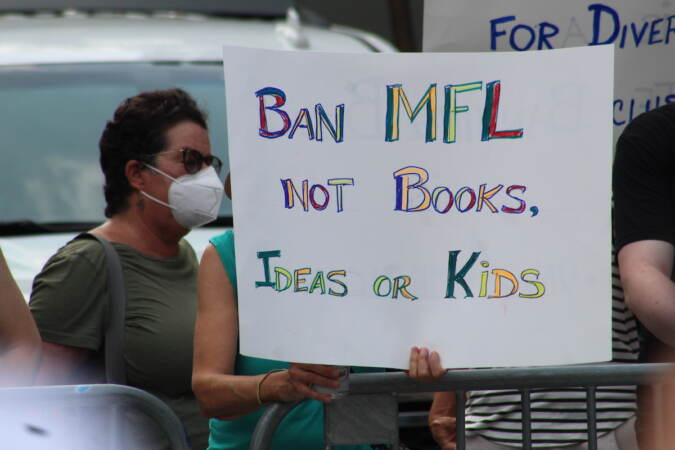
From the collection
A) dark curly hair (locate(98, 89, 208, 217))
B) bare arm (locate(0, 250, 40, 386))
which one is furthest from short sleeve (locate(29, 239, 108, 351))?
dark curly hair (locate(98, 89, 208, 217))

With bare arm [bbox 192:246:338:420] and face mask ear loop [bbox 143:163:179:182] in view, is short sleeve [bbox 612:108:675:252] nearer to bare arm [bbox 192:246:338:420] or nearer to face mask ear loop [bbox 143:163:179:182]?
bare arm [bbox 192:246:338:420]

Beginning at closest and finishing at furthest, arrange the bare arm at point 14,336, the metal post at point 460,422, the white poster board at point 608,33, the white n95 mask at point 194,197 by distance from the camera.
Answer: the metal post at point 460,422
the bare arm at point 14,336
the white poster board at point 608,33
the white n95 mask at point 194,197

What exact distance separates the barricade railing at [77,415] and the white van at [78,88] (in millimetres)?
1629

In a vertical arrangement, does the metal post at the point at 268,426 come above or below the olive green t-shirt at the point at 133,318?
above

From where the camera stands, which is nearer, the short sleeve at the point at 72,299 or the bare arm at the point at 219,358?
the bare arm at the point at 219,358

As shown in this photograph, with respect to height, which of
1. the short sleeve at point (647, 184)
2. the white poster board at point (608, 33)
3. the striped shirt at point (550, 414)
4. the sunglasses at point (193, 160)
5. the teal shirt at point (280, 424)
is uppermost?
the white poster board at point (608, 33)

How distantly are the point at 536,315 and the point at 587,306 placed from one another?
0.11 m

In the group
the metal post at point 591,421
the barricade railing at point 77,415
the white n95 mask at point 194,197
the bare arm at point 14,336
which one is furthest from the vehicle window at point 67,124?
the metal post at point 591,421

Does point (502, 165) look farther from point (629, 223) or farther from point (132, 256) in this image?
point (132, 256)

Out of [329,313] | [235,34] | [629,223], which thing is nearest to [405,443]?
[629,223]

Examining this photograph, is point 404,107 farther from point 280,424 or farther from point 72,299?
point 72,299

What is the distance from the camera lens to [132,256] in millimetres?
3977

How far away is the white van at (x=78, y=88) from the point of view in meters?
5.21

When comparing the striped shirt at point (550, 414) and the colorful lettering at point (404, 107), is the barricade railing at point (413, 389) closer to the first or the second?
the striped shirt at point (550, 414)
